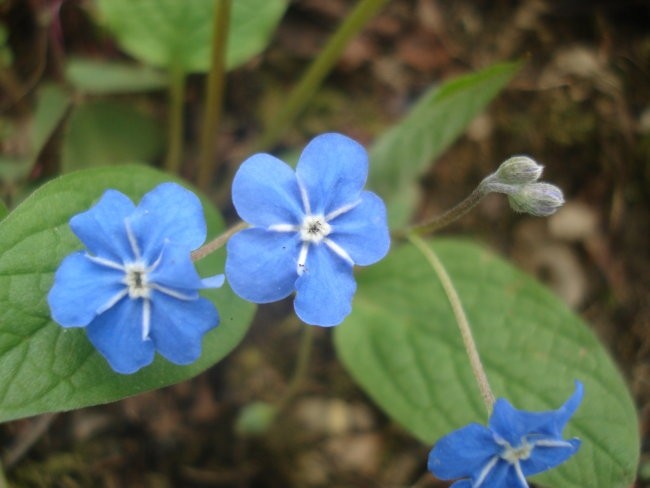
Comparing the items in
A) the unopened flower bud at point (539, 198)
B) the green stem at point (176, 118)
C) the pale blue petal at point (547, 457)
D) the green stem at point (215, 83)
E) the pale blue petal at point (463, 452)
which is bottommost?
the pale blue petal at point (547, 457)

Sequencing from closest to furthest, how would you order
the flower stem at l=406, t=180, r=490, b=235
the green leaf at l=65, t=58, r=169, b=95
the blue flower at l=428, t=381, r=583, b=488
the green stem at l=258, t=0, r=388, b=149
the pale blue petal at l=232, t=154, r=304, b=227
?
the blue flower at l=428, t=381, r=583, b=488 → the pale blue petal at l=232, t=154, r=304, b=227 → the flower stem at l=406, t=180, r=490, b=235 → the green stem at l=258, t=0, r=388, b=149 → the green leaf at l=65, t=58, r=169, b=95

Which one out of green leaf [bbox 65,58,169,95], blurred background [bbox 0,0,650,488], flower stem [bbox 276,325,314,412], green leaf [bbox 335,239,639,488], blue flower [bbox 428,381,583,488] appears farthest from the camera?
green leaf [bbox 65,58,169,95]

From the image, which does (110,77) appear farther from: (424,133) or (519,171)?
(519,171)

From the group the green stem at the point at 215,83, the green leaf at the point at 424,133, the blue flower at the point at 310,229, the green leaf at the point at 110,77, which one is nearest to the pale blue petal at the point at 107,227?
the blue flower at the point at 310,229

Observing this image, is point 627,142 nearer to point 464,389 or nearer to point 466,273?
point 466,273

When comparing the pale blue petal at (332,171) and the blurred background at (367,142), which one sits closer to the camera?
the pale blue petal at (332,171)

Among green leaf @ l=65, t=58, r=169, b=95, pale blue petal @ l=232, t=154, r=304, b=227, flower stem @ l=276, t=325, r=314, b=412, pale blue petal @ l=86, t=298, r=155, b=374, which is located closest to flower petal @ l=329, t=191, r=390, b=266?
pale blue petal @ l=232, t=154, r=304, b=227

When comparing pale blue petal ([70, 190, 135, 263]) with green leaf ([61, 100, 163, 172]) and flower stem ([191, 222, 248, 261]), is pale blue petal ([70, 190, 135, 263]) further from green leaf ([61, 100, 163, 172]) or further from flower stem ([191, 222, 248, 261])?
green leaf ([61, 100, 163, 172])

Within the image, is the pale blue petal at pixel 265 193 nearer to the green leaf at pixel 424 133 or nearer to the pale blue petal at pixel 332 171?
the pale blue petal at pixel 332 171
